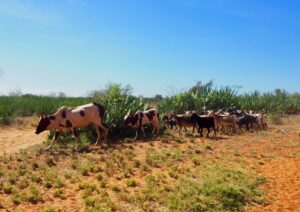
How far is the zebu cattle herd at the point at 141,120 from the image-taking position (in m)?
14.9

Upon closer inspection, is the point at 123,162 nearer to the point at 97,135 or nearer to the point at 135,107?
the point at 97,135

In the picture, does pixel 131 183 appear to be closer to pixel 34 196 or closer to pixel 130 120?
pixel 34 196

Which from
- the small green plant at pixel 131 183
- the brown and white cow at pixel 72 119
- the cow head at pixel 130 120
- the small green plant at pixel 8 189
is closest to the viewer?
the small green plant at pixel 8 189

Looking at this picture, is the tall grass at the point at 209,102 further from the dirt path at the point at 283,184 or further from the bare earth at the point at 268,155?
the dirt path at the point at 283,184

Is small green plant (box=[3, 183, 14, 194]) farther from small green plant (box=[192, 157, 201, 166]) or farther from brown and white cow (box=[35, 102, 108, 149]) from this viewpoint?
small green plant (box=[192, 157, 201, 166])

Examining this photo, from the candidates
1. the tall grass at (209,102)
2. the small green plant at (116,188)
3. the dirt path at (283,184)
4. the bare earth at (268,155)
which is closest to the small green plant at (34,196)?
the small green plant at (116,188)

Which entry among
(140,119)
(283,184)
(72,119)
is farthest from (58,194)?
(140,119)

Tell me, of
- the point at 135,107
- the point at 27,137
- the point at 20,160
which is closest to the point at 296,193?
the point at 20,160

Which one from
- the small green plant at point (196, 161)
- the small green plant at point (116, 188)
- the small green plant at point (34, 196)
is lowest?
the small green plant at point (34, 196)

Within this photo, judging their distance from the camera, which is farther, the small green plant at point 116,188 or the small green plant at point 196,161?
the small green plant at point 196,161

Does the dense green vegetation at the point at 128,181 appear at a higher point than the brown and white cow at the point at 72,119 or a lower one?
lower

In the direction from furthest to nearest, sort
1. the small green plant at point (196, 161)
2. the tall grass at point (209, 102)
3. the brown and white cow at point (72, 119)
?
the tall grass at point (209, 102) < the brown and white cow at point (72, 119) < the small green plant at point (196, 161)

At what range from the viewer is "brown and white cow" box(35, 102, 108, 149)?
14.8 m

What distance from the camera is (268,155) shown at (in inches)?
535
